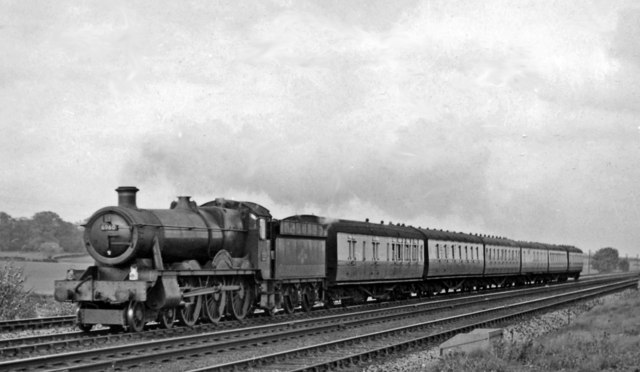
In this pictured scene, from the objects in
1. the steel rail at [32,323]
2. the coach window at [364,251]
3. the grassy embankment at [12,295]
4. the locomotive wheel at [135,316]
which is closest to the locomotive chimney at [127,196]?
the locomotive wheel at [135,316]

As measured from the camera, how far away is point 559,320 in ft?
73.6

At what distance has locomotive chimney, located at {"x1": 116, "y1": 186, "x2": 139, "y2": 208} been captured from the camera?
16.7 metres

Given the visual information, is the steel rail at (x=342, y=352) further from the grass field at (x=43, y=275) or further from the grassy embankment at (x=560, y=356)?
the grass field at (x=43, y=275)

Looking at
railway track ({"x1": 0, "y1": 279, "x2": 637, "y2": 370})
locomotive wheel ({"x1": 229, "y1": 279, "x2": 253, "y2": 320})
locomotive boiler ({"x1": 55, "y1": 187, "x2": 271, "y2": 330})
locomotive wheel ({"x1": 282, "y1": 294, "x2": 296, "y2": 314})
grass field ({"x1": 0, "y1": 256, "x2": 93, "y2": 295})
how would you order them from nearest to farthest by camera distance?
railway track ({"x1": 0, "y1": 279, "x2": 637, "y2": 370})
locomotive boiler ({"x1": 55, "y1": 187, "x2": 271, "y2": 330})
locomotive wheel ({"x1": 229, "y1": 279, "x2": 253, "y2": 320})
locomotive wheel ({"x1": 282, "y1": 294, "x2": 296, "y2": 314})
grass field ({"x1": 0, "y1": 256, "x2": 93, "y2": 295})

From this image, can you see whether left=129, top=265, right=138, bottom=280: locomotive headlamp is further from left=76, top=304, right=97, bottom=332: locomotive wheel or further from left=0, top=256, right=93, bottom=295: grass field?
left=0, top=256, right=93, bottom=295: grass field

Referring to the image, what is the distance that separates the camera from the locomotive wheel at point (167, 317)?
1658 centimetres

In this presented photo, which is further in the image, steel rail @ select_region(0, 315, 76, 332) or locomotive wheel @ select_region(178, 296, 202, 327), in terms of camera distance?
locomotive wheel @ select_region(178, 296, 202, 327)

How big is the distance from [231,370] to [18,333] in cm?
731

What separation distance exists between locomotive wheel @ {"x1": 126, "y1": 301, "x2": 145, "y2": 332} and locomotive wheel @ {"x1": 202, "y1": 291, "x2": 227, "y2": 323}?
2.16m

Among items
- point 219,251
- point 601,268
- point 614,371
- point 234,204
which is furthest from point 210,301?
point 601,268

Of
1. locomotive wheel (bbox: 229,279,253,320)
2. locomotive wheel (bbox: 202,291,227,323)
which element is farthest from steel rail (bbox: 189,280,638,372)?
locomotive wheel (bbox: 229,279,253,320)

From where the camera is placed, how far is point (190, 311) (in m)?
17.4

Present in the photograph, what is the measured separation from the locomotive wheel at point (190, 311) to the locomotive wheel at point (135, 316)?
3.89 feet

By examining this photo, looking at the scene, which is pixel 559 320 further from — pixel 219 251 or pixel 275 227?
pixel 219 251
